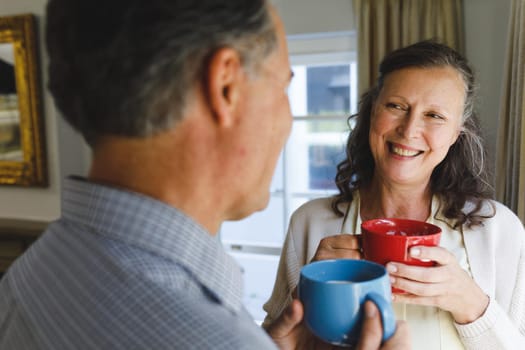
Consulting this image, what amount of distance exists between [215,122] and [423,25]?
6.66ft

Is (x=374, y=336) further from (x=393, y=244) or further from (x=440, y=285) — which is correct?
(x=440, y=285)

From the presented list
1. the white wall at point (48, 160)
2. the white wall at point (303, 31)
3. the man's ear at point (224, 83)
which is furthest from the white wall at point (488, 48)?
the white wall at point (48, 160)

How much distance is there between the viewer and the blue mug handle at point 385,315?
0.59 meters

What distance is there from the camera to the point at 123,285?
1.36 feet

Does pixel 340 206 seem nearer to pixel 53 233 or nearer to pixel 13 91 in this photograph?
pixel 53 233

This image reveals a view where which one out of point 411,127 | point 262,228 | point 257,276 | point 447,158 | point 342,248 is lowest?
point 257,276

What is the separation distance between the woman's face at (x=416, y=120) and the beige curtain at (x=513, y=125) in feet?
2.71

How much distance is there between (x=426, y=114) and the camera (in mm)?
1162

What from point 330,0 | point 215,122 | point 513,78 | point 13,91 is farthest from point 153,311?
point 13,91

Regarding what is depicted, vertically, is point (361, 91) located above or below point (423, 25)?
below

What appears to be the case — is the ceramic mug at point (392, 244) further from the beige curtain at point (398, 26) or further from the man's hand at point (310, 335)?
the beige curtain at point (398, 26)

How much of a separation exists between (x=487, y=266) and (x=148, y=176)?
3.11 feet

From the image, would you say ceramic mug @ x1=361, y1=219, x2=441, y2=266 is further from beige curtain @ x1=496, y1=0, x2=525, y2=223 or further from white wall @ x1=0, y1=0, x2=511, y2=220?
white wall @ x1=0, y1=0, x2=511, y2=220

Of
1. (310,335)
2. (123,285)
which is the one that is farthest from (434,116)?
(123,285)
